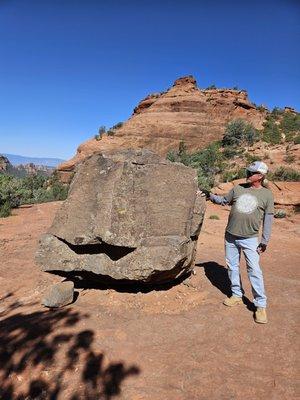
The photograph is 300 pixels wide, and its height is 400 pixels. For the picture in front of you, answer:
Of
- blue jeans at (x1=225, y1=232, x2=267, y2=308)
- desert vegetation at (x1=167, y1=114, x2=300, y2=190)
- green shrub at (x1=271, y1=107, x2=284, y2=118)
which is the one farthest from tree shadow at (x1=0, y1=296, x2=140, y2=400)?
green shrub at (x1=271, y1=107, x2=284, y2=118)

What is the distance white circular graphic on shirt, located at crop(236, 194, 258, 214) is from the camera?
14.1ft

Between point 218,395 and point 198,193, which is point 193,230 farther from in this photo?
point 218,395

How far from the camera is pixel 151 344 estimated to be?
151 inches

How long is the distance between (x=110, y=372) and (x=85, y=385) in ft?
0.86

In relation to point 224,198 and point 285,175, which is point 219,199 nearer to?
point 224,198

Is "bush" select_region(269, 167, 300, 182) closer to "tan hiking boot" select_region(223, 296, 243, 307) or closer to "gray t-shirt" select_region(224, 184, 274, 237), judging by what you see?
"tan hiking boot" select_region(223, 296, 243, 307)

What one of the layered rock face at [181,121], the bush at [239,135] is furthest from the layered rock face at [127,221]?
the layered rock face at [181,121]

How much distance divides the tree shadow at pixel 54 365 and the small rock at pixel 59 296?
414 millimetres

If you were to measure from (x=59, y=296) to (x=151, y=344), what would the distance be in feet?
5.17

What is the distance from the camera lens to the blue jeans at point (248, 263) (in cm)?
426

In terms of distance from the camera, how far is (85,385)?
321 cm

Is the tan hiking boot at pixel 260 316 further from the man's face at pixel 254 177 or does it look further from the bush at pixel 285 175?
the bush at pixel 285 175

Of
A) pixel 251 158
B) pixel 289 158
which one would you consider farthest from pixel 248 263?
pixel 251 158

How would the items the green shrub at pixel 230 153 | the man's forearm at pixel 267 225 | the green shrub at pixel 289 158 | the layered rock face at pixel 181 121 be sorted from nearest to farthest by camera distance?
the man's forearm at pixel 267 225, the green shrub at pixel 289 158, the green shrub at pixel 230 153, the layered rock face at pixel 181 121
